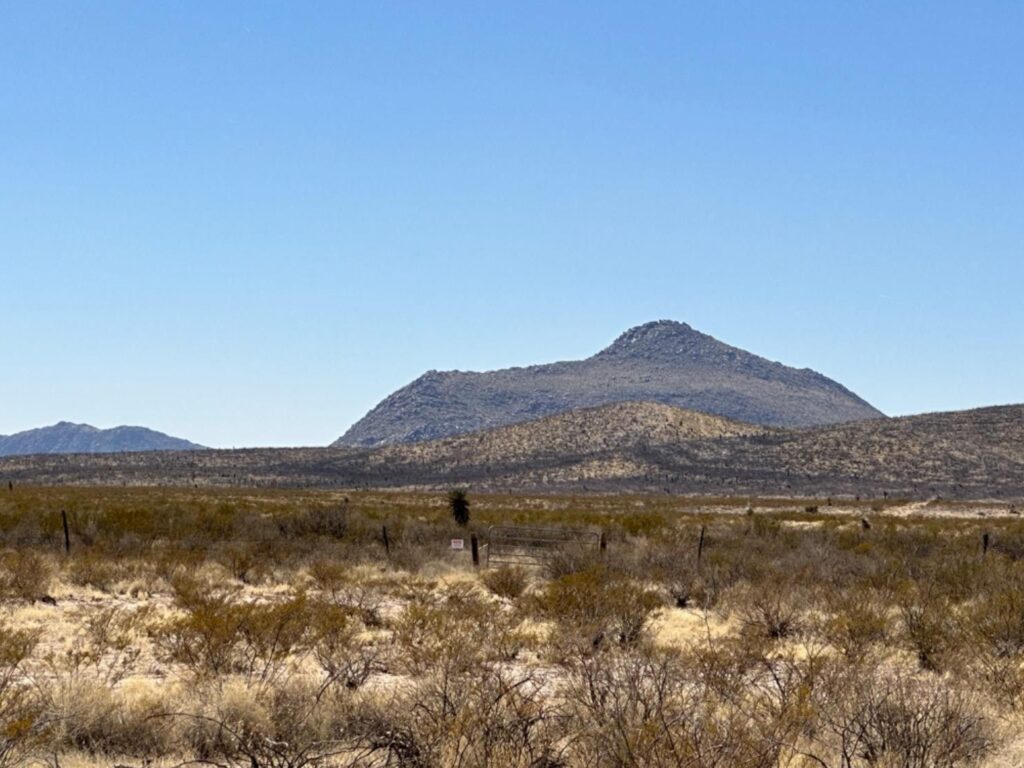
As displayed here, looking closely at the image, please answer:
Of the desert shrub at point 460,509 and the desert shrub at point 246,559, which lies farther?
the desert shrub at point 460,509

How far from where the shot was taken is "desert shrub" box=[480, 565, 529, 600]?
20.0 metres

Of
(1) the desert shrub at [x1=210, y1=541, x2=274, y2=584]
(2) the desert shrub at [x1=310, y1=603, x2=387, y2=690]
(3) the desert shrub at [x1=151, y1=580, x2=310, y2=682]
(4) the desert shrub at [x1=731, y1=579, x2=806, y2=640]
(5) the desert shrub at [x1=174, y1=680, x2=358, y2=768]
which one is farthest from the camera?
(1) the desert shrub at [x1=210, y1=541, x2=274, y2=584]

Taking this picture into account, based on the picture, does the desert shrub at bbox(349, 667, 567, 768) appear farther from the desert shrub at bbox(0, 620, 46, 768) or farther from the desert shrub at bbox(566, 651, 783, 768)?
the desert shrub at bbox(0, 620, 46, 768)

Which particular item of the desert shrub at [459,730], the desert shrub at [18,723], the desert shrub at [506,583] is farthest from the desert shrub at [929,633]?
the desert shrub at [18,723]

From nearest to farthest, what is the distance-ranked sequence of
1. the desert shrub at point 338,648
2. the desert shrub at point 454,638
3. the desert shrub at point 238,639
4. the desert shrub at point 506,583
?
the desert shrub at point 454,638
the desert shrub at point 338,648
the desert shrub at point 238,639
the desert shrub at point 506,583

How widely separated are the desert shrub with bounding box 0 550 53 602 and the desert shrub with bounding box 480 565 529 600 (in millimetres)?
8700

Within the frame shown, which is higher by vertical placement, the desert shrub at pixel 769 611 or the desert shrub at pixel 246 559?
the desert shrub at pixel 246 559

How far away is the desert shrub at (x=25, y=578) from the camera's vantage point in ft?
61.5

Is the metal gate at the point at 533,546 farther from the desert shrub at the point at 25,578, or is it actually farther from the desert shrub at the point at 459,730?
the desert shrub at the point at 459,730

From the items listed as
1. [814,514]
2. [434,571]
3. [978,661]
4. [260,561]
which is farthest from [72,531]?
[814,514]

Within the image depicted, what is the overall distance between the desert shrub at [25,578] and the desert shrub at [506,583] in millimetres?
8700

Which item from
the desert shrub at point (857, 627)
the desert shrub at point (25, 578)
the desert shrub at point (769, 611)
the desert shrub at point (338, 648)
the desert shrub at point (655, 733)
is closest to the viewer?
the desert shrub at point (655, 733)

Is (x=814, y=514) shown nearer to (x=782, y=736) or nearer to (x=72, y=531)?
(x=72, y=531)

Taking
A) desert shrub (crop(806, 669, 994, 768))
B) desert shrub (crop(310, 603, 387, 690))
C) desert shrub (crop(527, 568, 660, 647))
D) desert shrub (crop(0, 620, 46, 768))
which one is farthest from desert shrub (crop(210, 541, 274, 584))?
desert shrub (crop(806, 669, 994, 768))
